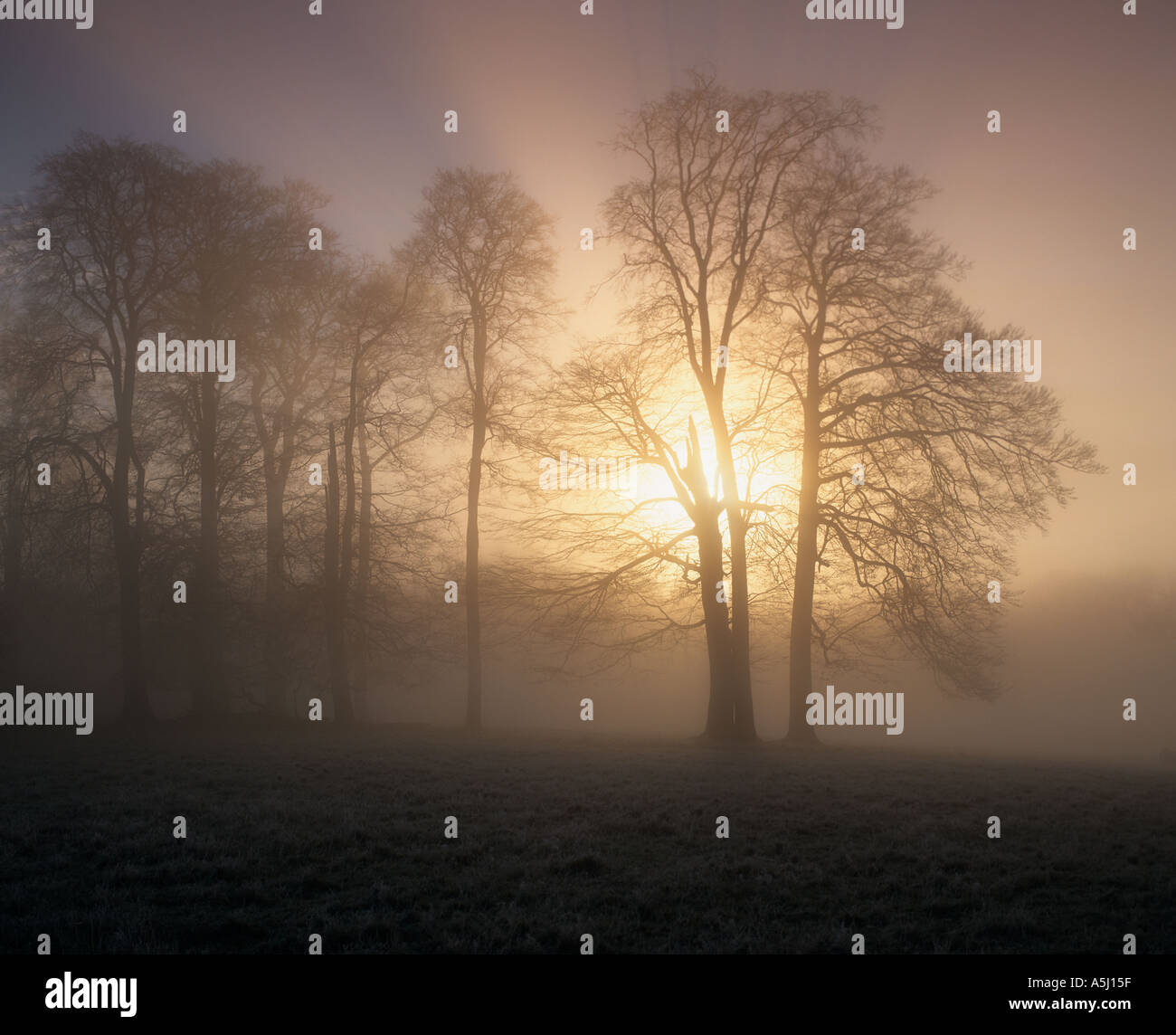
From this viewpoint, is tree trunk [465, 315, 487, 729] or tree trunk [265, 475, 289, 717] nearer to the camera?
tree trunk [465, 315, 487, 729]

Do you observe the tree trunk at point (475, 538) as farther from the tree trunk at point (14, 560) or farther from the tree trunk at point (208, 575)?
the tree trunk at point (14, 560)

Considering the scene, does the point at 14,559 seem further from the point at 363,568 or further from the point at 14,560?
the point at 363,568

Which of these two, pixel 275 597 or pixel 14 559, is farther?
pixel 14 559

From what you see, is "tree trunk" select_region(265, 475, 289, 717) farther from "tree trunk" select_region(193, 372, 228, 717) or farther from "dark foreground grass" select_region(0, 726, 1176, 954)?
"dark foreground grass" select_region(0, 726, 1176, 954)

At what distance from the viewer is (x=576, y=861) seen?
7.76 m

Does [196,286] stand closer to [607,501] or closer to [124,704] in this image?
[124,704]

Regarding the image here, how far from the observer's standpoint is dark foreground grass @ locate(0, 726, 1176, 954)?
6.12m

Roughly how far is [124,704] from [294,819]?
14.8 meters

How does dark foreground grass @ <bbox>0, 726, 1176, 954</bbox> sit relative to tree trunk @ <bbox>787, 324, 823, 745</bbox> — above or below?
below

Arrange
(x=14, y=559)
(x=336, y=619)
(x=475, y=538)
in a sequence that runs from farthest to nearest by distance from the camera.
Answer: (x=14, y=559)
(x=336, y=619)
(x=475, y=538)

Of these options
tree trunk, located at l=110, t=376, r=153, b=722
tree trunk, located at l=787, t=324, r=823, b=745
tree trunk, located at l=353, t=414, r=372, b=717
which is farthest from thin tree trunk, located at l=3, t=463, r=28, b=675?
tree trunk, located at l=787, t=324, r=823, b=745

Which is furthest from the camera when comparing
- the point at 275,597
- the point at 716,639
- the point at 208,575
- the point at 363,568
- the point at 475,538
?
the point at 363,568

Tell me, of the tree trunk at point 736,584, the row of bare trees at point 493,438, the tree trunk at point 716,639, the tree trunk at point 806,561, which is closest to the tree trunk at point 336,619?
the row of bare trees at point 493,438

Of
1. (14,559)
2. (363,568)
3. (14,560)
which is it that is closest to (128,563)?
(363,568)
